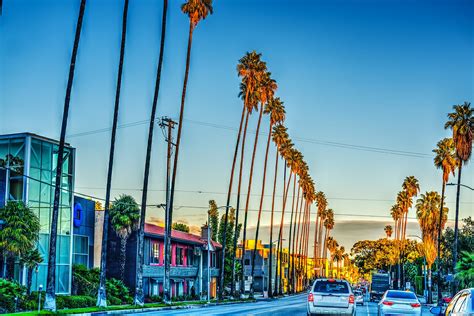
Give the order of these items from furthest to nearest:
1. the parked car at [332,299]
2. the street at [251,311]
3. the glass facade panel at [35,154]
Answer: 1. the glass facade panel at [35,154]
2. the street at [251,311]
3. the parked car at [332,299]

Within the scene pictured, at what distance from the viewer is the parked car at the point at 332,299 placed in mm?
27141

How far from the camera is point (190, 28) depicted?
180 ft

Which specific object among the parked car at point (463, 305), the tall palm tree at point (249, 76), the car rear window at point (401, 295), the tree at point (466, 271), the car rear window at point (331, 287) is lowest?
the tree at point (466, 271)

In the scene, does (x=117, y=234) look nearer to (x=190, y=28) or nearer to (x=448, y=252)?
(x=190, y=28)

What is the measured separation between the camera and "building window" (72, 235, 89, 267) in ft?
179

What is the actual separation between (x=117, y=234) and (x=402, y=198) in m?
A: 73.0

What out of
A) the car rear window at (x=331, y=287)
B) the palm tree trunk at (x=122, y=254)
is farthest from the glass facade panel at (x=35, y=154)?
the car rear window at (x=331, y=287)

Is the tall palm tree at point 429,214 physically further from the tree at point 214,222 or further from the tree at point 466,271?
the tree at point 466,271

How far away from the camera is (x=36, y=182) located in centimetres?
4694

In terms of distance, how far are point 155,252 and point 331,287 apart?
1616 inches

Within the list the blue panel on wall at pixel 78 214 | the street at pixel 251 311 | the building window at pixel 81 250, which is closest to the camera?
the street at pixel 251 311

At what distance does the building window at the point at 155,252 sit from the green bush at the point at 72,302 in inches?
814

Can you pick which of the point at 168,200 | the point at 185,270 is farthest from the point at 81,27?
the point at 185,270

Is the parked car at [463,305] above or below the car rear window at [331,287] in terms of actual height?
above
